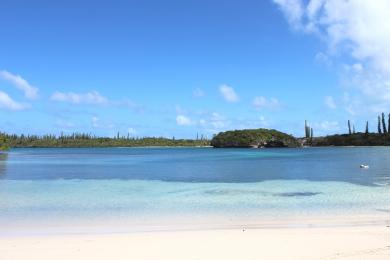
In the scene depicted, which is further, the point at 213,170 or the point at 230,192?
the point at 213,170

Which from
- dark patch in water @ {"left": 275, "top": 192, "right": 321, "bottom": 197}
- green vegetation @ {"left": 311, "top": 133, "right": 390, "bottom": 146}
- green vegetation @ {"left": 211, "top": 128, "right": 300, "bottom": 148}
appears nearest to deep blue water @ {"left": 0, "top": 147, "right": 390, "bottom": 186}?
dark patch in water @ {"left": 275, "top": 192, "right": 321, "bottom": 197}

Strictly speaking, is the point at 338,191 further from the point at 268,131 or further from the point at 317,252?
the point at 268,131

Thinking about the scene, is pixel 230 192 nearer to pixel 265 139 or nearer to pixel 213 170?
pixel 213 170

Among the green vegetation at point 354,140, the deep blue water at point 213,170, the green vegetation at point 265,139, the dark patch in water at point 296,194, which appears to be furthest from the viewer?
the green vegetation at point 265,139

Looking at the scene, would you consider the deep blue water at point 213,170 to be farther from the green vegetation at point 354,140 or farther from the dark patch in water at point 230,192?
the green vegetation at point 354,140

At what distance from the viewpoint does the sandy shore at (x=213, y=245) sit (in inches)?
401

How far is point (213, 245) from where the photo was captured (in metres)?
11.4

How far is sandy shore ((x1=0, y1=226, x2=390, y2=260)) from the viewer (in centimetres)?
1020

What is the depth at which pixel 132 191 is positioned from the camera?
2725 cm

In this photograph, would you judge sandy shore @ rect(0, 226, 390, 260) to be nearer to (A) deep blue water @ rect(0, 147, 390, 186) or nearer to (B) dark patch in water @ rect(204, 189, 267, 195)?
(B) dark patch in water @ rect(204, 189, 267, 195)

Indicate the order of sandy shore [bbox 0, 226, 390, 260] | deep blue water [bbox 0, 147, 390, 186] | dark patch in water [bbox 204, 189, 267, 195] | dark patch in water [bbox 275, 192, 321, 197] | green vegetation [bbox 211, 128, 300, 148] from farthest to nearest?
green vegetation [bbox 211, 128, 300, 148] → deep blue water [bbox 0, 147, 390, 186] → dark patch in water [bbox 204, 189, 267, 195] → dark patch in water [bbox 275, 192, 321, 197] → sandy shore [bbox 0, 226, 390, 260]

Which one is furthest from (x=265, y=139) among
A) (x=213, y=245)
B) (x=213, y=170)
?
(x=213, y=245)

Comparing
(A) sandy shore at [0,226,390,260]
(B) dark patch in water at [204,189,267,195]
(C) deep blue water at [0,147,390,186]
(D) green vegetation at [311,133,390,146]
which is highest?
(D) green vegetation at [311,133,390,146]

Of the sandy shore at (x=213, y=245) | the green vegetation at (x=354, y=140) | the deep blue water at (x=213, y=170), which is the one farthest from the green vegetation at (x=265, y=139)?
the sandy shore at (x=213, y=245)
